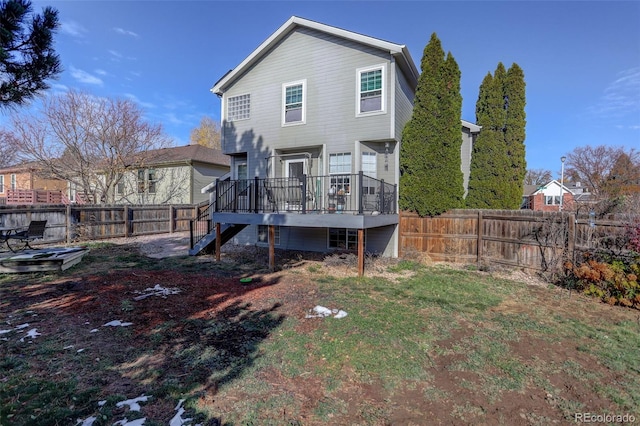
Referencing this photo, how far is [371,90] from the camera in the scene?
10.4 metres

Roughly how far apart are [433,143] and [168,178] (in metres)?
18.2

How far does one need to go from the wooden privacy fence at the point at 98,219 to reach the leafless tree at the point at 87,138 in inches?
184

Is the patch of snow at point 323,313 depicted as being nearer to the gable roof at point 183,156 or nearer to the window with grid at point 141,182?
the gable roof at point 183,156

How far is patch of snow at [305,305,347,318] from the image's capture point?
529 cm

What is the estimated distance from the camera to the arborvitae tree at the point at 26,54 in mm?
4207

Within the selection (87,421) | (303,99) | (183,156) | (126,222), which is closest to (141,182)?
(183,156)

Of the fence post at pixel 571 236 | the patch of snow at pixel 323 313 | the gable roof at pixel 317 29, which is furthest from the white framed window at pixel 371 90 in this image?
the patch of snow at pixel 323 313

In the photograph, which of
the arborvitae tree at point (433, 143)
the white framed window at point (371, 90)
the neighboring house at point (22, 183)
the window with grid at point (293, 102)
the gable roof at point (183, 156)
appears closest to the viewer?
the white framed window at point (371, 90)

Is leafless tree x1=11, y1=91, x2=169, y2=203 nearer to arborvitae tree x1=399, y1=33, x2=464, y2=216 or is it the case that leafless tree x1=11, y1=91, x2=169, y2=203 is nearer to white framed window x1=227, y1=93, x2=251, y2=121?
white framed window x1=227, y1=93, x2=251, y2=121

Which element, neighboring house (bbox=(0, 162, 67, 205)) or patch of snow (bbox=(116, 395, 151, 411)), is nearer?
patch of snow (bbox=(116, 395, 151, 411))

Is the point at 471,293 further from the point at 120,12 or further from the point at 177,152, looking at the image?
the point at 177,152

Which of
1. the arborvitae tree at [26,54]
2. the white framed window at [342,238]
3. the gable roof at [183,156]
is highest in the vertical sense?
the gable roof at [183,156]

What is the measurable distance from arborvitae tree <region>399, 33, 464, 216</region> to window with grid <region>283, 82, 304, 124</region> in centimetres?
400

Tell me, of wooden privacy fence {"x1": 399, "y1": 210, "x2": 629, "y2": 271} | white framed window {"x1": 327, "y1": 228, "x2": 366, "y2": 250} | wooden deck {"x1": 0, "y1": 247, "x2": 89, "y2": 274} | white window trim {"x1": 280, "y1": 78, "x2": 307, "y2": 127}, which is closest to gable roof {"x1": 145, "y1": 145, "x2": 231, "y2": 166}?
white window trim {"x1": 280, "y1": 78, "x2": 307, "y2": 127}
